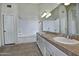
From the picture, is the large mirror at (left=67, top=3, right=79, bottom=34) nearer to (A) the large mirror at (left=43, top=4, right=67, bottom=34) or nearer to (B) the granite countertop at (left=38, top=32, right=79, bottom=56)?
(A) the large mirror at (left=43, top=4, right=67, bottom=34)

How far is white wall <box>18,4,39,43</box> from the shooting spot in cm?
182

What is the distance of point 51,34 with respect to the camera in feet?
6.71

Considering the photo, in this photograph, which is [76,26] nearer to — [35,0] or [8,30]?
[35,0]

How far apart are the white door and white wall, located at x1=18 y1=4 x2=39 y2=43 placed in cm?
10

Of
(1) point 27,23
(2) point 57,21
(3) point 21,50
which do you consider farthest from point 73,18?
(3) point 21,50

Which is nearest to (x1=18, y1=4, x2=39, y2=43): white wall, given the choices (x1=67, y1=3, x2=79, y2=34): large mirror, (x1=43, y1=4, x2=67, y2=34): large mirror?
(x1=43, y1=4, x2=67, y2=34): large mirror

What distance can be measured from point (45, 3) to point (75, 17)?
22.0 inches

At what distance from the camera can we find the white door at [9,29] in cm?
182

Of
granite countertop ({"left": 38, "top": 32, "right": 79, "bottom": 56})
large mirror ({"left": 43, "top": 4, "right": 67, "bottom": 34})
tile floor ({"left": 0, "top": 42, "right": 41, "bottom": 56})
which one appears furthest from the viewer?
large mirror ({"left": 43, "top": 4, "right": 67, "bottom": 34})

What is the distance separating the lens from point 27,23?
186cm

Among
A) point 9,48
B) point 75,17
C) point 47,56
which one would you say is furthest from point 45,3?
point 9,48

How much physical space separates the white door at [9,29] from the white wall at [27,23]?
0.34 ft

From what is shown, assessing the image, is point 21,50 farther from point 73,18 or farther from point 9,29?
point 73,18

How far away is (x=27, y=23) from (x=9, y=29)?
276mm
